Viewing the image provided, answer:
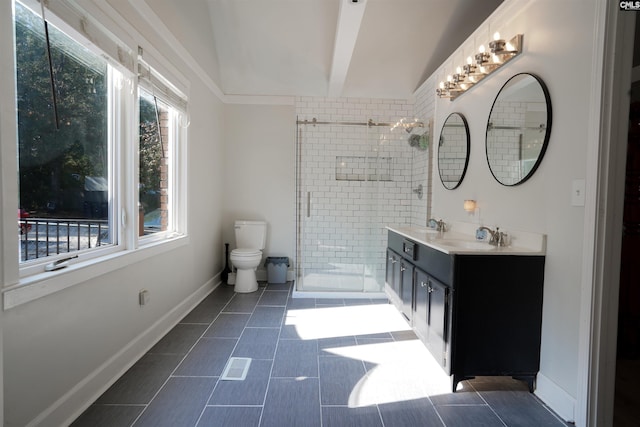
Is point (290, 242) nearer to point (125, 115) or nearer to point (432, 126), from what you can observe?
point (432, 126)

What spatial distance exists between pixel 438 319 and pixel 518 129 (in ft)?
4.55

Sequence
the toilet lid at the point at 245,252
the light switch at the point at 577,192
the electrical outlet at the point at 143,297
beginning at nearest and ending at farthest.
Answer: the light switch at the point at 577,192, the electrical outlet at the point at 143,297, the toilet lid at the point at 245,252

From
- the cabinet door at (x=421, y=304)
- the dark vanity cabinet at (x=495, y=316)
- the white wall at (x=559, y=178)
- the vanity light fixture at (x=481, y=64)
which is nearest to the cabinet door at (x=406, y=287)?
the cabinet door at (x=421, y=304)

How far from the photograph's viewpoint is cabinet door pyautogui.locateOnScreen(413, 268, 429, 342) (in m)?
2.43

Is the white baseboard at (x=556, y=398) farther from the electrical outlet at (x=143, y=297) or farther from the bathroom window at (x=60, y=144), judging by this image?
the bathroom window at (x=60, y=144)

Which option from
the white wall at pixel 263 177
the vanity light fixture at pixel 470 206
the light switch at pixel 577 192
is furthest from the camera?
the white wall at pixel 263 177

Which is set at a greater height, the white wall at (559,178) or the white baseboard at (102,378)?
the white wall at (559,178)

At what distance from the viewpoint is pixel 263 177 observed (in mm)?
4695

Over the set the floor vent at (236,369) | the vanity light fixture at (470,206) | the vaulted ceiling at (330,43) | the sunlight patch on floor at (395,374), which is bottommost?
the sunlight patch on floor at (395,374)

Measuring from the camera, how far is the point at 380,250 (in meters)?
4.18

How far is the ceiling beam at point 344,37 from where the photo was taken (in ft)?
8.21

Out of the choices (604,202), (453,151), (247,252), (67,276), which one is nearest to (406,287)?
(453,151)

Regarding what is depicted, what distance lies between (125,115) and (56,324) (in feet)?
4.54

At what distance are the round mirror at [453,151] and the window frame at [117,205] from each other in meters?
2.59
